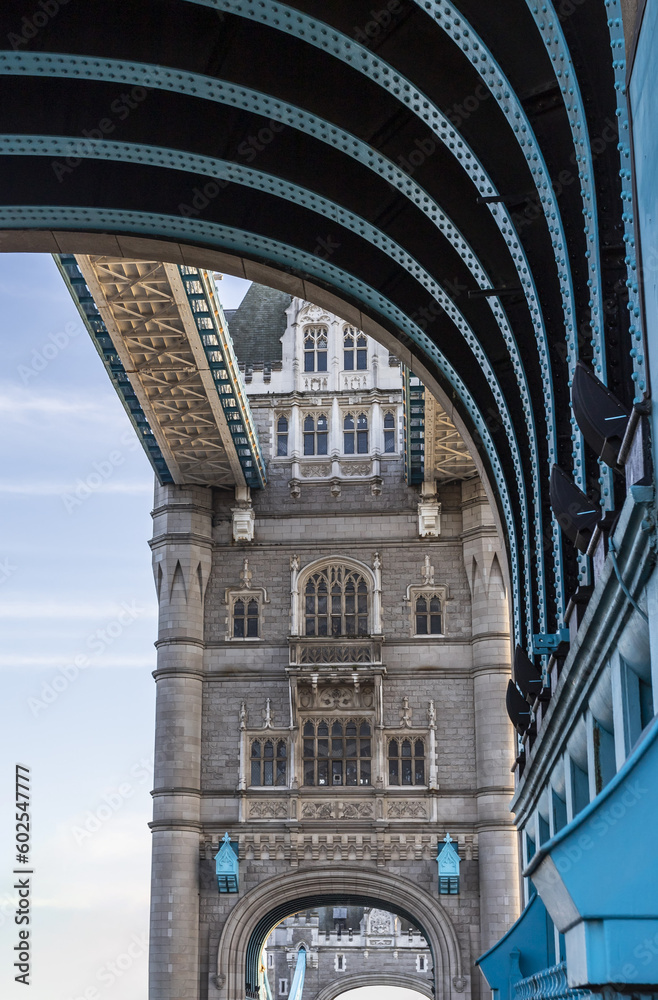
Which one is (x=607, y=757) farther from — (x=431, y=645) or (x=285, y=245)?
(x=431, y=645)

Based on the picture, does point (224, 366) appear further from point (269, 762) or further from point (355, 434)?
point (269, 762)

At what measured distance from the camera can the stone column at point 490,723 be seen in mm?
35531

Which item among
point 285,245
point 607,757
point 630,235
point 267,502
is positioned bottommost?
point 607,757

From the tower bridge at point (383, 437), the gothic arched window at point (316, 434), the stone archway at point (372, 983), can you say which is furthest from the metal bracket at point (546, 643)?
the stone archway at point (372, 983)

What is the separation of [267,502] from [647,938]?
116ft

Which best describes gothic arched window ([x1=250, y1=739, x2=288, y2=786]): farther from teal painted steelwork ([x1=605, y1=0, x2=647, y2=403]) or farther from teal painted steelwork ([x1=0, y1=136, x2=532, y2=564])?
teal painted steelwork ([x1=605, y1=0, x2=647, y2=403])

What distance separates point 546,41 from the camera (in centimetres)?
1000

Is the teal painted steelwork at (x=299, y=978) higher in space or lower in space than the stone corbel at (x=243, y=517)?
lower

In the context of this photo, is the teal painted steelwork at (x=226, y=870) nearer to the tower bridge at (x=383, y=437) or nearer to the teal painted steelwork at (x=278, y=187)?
the tower bridge at (x=383, y=437)

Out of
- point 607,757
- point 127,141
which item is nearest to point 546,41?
point 607,757

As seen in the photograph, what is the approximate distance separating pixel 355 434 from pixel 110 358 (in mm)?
9788

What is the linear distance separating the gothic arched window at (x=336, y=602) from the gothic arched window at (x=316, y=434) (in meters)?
4.04

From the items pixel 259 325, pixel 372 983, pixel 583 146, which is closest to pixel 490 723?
pixel 259 325

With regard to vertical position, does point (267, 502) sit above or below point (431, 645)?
above
